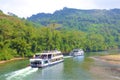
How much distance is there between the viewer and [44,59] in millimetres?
78562

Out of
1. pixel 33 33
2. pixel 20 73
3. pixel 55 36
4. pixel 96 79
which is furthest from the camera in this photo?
pixel 55 36

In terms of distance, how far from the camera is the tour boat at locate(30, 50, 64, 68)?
75.3 m

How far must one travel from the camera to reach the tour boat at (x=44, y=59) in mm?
75312

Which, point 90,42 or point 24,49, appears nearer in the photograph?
point 24,49

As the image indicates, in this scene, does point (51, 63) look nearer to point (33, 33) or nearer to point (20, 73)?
point (20, 73)

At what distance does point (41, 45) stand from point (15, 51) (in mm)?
21027

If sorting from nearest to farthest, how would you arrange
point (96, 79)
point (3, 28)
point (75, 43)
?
point (96, 79), point (3, 28), point (75, 43)

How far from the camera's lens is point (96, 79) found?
59750 mm

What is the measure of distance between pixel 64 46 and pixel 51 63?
62.2 meters

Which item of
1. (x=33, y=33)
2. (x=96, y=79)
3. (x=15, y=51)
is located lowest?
(x=96, y=79)

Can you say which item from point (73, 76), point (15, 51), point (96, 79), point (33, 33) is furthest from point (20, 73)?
point (33, 33)

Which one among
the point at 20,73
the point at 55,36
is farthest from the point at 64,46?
the point at 20,73

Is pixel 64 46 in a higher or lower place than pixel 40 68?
higher

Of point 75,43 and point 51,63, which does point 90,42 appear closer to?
point 75,43
